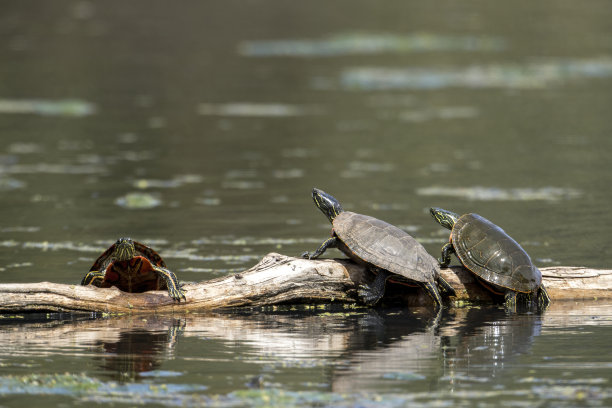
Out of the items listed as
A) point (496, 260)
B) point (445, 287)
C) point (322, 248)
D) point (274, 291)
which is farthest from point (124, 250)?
point (496, 260)

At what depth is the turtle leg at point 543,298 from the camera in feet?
27.8

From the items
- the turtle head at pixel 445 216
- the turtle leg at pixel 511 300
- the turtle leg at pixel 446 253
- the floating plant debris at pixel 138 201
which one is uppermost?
the floating plant debris at pixel 138 201

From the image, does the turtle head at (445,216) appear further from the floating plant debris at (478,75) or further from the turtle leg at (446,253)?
the floating plant debris at (478,75)

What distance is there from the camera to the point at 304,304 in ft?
27.6

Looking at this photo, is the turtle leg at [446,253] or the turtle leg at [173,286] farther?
the turtle leg at [446,253]

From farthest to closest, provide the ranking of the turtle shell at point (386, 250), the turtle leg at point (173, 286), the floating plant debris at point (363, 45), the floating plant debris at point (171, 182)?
the floating plant debris at point (363, 45) → the floating plant debris at point (171, 182) → the turtle shell at point (386, 250) → the turtle leg at point (173, 286)

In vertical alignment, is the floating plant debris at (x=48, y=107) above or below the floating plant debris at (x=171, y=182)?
above

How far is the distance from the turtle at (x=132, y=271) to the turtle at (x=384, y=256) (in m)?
1.16

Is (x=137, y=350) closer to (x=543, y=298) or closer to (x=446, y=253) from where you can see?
(x=446, y=253)

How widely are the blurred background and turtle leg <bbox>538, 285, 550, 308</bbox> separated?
1627 millimetres

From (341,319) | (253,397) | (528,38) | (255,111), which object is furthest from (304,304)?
(528,38)

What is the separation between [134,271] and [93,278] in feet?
1.39

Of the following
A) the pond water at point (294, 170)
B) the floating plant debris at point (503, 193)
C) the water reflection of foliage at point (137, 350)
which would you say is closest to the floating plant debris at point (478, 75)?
the pond water at point (294, 170)

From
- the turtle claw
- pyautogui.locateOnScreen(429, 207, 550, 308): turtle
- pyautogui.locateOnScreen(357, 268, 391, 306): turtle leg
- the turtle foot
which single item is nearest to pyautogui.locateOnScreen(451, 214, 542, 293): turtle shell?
pyautogui.locateOnScreen(429, 207, 550, 308): turtle
